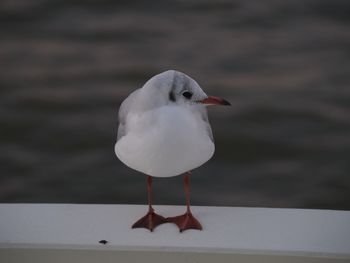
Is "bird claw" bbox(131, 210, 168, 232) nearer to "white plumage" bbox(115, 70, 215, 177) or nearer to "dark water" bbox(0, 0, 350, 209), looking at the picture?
"white plumage" bbox(115, 70, 215, 177)

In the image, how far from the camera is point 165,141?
189 cm

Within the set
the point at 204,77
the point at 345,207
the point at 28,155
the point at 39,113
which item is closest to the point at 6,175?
the point at 28,155

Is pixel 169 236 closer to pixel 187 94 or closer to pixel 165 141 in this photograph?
pixel 165 141

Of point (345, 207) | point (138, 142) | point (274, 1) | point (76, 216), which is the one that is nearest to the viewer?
point (138, 142)

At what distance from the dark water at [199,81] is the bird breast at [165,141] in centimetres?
198

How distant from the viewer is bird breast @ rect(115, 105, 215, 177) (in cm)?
190

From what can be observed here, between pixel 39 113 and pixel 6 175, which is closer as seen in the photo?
pixel 6 175

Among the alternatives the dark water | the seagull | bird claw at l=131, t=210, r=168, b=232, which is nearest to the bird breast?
the seagull

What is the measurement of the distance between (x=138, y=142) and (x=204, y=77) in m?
2.79

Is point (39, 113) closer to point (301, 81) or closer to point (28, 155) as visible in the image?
point (28, 155)

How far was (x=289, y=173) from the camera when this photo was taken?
4.14m

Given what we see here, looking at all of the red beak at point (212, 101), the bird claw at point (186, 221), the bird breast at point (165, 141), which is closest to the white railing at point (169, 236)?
the bird claw at point (186, 221)

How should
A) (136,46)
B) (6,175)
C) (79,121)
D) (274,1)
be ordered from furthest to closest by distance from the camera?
(274,1)
(136,46)
(79,121)
(6,175)

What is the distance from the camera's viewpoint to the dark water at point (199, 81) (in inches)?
161
